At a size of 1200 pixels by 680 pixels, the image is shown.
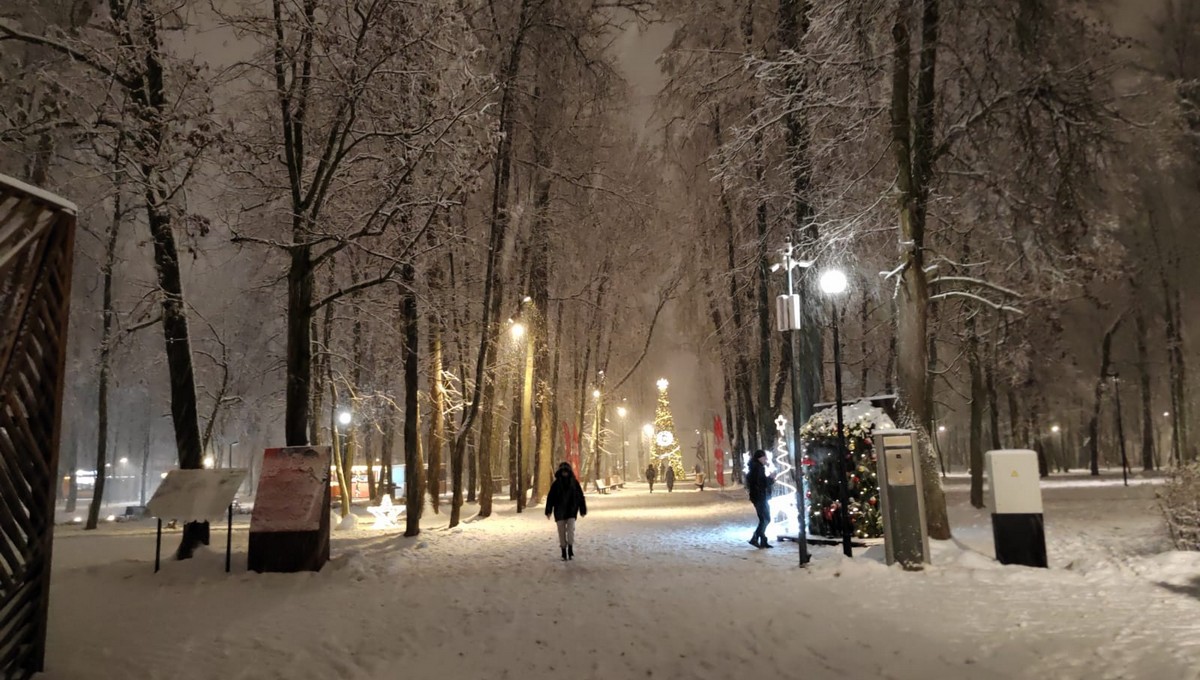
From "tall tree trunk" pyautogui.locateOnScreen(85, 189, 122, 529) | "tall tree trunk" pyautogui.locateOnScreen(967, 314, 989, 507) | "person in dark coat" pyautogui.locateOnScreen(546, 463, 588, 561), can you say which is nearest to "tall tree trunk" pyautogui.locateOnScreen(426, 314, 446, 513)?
"person in dark coat" pyautogui.locateOnScreen(546, 463, 588, 561)

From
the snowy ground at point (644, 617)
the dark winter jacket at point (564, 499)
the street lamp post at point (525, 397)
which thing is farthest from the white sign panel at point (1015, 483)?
the street lamp post at point (525, 397)

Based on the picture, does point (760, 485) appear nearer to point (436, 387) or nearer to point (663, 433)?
point (436, 387)

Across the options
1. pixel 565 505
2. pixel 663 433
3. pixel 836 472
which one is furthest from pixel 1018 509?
pixel 663 433

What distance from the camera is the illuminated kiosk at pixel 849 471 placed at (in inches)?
519

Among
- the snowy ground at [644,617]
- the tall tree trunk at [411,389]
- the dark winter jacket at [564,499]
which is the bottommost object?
the snowy ground at [644,617]

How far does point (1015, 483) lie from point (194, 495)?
37.7 ft

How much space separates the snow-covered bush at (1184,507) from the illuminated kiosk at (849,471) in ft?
13.3

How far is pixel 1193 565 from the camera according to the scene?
959 cm

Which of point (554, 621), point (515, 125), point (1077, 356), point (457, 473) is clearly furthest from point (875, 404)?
point (1077, 356)

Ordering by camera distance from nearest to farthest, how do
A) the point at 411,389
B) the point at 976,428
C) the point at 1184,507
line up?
the point at 1184,507
the point at 411,389
the point at 976,428

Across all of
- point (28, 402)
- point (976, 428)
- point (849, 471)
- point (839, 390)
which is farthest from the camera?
point (976, 428)

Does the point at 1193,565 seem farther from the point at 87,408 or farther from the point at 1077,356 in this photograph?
the point at 87,408

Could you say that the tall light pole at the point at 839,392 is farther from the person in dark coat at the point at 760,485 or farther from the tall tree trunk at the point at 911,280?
the person in dark coat at the point at 760,485

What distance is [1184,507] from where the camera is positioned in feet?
35.0
